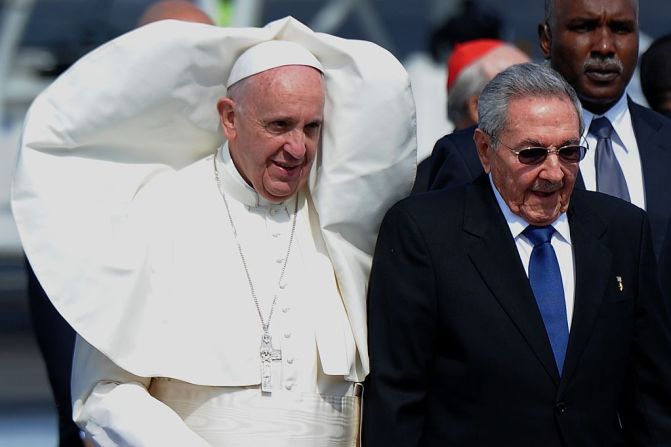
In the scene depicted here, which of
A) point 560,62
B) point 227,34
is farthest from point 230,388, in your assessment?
point 560,62

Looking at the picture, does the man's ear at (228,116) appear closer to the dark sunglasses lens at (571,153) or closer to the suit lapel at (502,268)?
the suit lapel at (502,268)

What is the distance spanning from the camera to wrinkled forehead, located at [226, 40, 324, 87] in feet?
13.3

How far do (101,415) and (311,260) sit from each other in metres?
0.70

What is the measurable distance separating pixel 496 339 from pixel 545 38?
128cm

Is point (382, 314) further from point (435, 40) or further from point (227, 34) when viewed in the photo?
point (435, 40)

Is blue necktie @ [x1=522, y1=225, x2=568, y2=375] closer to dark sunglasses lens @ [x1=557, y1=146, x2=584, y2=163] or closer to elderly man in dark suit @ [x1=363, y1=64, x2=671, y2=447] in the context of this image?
A: elderly man in dark suit @ [x1=363, y1=64, x2=671, y2=447]

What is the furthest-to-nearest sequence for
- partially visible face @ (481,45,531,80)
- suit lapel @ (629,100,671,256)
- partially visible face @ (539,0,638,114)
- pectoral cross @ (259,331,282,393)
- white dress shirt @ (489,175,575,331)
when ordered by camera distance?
partially visible face @ (481,45,531,80), partially visible face @ (539,0,638,114), suit lapel @ (629,100,671,256), pectoral cross @ (259,331,282,393), white dress shirt @ (489,175,575,331)

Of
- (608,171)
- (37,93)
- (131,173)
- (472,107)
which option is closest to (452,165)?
(608,171)

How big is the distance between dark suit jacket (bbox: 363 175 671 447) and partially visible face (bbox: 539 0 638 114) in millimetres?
622

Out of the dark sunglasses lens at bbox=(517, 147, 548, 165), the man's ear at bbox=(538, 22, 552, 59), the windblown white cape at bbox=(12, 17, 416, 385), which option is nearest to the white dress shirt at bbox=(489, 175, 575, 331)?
the dark sunglasses lens at bbox=(517, 147, 548, 165)

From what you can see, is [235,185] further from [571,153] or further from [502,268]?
[571,153]

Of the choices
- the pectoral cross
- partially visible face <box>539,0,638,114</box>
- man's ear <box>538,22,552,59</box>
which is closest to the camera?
the pectoral cross

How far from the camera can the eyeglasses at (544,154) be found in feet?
12.4

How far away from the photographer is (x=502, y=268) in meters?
3.83
